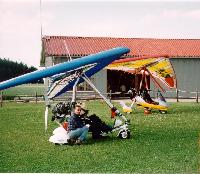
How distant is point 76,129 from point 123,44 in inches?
992

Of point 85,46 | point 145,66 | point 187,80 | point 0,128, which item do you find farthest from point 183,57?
point 0,128

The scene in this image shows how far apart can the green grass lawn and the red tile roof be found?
18.9m

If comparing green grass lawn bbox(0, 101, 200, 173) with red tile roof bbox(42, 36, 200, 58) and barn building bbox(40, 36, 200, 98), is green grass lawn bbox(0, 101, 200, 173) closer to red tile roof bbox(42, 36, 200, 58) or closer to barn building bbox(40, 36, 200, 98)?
barn building bbox(40, 36, 200, 98)

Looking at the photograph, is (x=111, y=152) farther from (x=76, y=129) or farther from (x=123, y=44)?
(x=123, y=44)

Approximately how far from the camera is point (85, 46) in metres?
34.1

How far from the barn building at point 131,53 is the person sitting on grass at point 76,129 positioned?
1898 cm

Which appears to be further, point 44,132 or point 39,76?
point 44,132

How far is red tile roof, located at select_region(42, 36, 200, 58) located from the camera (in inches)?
1278

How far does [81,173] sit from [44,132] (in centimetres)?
548

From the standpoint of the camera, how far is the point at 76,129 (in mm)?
10844

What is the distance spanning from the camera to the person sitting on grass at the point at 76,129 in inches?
424

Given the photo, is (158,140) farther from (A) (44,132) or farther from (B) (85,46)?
(B) (85,46)

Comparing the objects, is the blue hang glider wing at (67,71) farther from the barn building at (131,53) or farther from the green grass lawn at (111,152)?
the barn building at (131,53)

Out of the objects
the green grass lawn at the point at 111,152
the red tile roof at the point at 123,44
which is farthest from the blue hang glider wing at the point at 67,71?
the red tile roof at the point at 123,44
